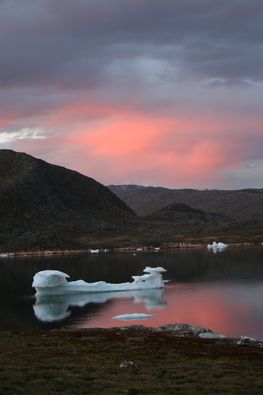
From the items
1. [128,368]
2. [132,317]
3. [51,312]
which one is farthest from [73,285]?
[128,368]

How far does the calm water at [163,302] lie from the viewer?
187ft

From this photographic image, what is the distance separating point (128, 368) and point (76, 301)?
50.9 metres

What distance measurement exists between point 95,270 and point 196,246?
84.8 metres

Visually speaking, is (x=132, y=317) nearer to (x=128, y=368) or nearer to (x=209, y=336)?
(x=209, y=336)

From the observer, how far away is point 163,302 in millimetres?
71312

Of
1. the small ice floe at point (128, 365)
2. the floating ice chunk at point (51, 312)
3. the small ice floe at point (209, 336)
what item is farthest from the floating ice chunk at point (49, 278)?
the small ice floe at point (128, 365)

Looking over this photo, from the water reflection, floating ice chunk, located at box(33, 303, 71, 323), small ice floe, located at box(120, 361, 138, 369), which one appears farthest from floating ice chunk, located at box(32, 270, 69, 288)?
small ice floe, located at box(120, 361, 138, 369)

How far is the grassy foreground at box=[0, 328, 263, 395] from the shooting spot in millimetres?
22578

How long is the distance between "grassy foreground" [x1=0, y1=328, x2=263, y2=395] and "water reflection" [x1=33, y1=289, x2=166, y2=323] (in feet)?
79.1

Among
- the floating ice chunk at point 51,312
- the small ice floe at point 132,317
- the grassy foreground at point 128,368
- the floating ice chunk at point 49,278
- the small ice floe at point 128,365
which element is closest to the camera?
the grassy foreground at point 128,368

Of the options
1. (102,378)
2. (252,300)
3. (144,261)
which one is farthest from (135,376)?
(144,261)

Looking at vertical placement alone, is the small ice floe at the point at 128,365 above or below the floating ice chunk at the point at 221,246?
below

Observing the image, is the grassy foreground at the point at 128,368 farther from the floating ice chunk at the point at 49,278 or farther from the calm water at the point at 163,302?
the floating ice chunk at the point at 49,278

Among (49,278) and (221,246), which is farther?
(221,246)
